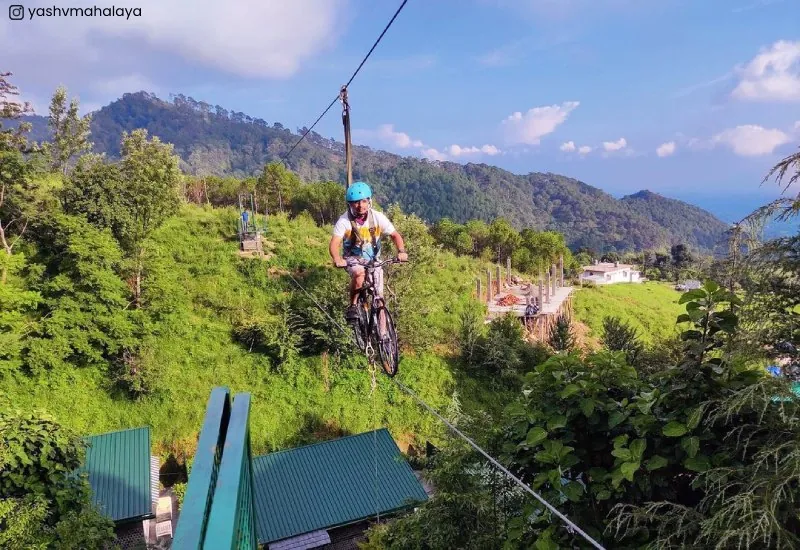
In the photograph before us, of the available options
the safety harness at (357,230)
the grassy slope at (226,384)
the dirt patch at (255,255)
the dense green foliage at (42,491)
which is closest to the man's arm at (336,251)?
the safety harness at (357,230)

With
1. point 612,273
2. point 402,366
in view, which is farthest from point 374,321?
point 612,273

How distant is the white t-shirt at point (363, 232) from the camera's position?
5254 millimetres

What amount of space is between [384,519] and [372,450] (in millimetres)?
1764

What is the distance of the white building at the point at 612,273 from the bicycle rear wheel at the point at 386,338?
47289mm

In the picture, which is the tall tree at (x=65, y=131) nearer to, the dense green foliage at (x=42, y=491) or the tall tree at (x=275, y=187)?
the tall tree at (x=275, y=187)

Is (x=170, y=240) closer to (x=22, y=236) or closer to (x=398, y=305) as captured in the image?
(x=22, y=236)

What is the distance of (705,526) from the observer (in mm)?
2639

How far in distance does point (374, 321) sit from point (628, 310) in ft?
93.5

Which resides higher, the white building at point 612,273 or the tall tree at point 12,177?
the tall tree at point 12,177

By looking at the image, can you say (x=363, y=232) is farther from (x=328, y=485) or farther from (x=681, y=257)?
(x=681, y=257)

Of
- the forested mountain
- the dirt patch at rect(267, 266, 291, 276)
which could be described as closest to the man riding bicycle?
the dirt patch at rect(267, 266, 291, 276)

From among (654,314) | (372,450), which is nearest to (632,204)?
(654,314)

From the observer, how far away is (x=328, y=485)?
37.9 feet

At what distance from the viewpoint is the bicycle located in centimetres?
549
